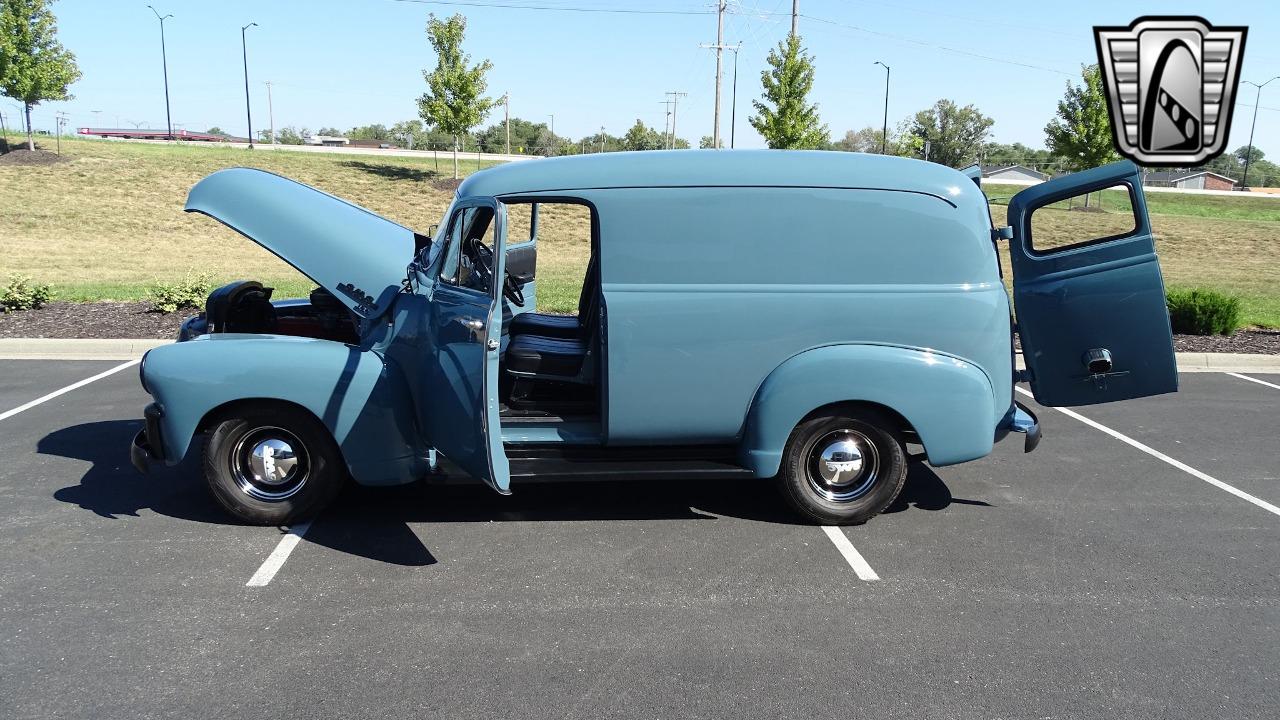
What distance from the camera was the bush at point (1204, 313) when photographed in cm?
1064

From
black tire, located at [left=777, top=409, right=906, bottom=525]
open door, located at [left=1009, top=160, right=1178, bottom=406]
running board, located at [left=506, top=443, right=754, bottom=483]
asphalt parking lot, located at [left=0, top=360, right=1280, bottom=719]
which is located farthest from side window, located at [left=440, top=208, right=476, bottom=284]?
open door, located at [left=1009, top=160, right=1178, bottom=406]

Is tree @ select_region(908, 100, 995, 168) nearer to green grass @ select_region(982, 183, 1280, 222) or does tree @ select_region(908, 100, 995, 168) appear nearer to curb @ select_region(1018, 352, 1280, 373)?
green grass @ select_region(982, 183, 1280, 222)

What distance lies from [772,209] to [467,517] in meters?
2.49

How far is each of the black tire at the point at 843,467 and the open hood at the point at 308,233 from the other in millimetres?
2575

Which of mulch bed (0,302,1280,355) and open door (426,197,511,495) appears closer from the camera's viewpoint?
open door (426,197,511,495)

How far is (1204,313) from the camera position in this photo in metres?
10.7

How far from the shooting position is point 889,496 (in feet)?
16.7

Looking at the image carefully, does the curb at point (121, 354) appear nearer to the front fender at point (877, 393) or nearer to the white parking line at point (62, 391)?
the white parking line at point (62, 391)

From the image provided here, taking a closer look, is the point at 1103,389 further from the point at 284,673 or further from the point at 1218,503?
the point at 284,673

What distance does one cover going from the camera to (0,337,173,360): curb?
9359mm

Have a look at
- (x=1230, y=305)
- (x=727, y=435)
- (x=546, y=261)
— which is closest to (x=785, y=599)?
(x=727, y=435)

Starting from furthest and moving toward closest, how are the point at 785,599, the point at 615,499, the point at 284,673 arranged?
1. the point at 615,499
2. the point at 785,599
3. the point at 284,673

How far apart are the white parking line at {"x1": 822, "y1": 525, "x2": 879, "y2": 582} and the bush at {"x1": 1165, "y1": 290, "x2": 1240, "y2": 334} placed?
25.3 ft

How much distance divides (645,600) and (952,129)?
84336mm
